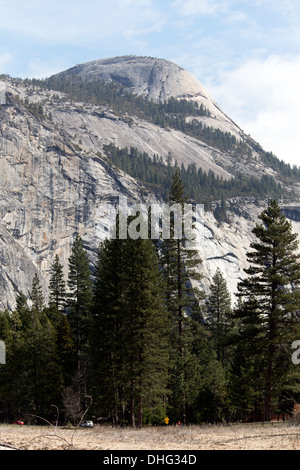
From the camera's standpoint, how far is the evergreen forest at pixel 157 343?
95.1 feet

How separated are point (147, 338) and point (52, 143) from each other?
12216 centimetres

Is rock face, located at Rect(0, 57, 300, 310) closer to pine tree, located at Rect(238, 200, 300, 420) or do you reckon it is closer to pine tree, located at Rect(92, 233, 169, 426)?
pine tree, located at Rect(92, 233, 169, 426)

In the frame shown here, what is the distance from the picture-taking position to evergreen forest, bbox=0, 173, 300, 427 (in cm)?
2900

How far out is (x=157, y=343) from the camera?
31047 millimetres

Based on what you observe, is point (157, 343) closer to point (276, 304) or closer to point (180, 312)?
point (180, 312)

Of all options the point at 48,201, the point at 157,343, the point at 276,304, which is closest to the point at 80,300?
the point at 157,343

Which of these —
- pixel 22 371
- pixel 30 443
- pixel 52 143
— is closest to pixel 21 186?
pixel 52 143

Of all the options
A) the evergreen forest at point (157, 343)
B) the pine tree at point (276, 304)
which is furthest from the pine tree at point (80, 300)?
the pine tree at point (276, 304)

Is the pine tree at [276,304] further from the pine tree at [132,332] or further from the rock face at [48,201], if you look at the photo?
the rock face at [48,201]

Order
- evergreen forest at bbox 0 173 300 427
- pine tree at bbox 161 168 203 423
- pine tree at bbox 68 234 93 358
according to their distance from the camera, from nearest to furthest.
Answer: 1. evergreen forest at bbox 0 173 300 427
2. pine tree at bbox 161 168 203 423
3. pine tree at bbox 68 234 93 358

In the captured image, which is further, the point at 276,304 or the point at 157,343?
the point at 157,343

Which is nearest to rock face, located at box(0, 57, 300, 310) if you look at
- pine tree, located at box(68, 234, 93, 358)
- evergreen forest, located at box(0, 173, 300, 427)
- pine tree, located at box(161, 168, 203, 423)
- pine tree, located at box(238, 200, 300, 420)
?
pine tree, located at box(68, 234, 93, 358)

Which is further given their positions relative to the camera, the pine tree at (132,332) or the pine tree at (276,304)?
Answer: the pine tree at (132,332)

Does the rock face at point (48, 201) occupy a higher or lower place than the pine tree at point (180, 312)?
higher
